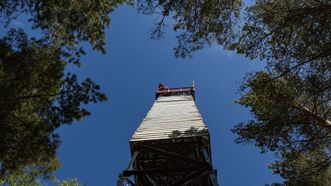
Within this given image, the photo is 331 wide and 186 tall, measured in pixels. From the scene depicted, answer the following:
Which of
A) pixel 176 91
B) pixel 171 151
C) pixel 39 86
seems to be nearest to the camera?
pixel 39 86

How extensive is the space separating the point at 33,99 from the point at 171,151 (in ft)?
13.1

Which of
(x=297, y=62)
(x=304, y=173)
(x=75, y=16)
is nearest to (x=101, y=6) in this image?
(x=75, y=16)

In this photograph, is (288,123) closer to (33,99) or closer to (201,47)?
(201,47)

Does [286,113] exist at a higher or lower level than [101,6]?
lower

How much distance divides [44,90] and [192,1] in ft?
15.4

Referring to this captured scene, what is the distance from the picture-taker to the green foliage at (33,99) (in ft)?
25.9

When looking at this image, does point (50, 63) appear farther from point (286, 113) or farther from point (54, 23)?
point (286, 113)

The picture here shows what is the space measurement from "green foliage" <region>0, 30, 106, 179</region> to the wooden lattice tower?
69.6 inches

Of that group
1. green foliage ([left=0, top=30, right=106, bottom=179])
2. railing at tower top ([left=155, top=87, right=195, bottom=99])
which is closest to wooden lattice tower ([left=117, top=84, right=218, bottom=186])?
green foliage ([left=0, top=30, right=106, bottom=179])

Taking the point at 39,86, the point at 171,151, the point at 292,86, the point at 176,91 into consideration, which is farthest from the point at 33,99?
the point at 176,91

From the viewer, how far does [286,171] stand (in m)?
13.6

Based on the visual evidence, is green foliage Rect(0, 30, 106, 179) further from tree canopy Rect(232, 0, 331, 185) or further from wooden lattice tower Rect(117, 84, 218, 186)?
tree canopy Rect(232, 0, 331, 185)

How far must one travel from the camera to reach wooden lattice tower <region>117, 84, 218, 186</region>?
939 cm

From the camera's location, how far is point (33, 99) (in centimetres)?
888
